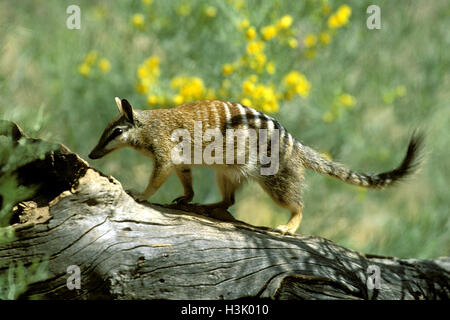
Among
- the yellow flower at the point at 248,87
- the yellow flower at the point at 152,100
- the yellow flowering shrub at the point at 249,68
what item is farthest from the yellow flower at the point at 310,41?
the yellow flower at the point at 152,100

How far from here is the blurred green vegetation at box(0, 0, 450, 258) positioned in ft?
23.0

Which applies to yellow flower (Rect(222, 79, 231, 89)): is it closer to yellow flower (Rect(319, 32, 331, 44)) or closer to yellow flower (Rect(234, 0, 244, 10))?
yellow flower (Rect(234, 0, 244, 10))

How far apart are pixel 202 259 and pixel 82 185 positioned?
1.03m

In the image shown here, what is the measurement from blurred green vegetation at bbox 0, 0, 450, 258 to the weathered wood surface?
2.26 meters

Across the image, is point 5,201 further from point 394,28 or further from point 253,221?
point 394,28

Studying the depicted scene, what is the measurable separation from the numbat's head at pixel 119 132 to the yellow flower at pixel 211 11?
9.00ft

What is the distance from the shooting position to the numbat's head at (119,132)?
499cm

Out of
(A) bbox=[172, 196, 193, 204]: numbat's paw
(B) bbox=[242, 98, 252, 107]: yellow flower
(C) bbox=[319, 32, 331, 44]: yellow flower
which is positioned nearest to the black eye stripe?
(A) bbox=[172, 196, 193, 204]: numbat's paw

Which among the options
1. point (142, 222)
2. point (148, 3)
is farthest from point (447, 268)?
point (148, 3)

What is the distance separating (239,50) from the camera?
703 cm

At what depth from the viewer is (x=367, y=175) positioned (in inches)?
212

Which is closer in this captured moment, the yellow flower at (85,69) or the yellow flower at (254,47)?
the yellow flower at (254,47)

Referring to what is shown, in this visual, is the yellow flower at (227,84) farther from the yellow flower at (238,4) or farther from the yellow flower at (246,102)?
the yellow flower at (238,4)

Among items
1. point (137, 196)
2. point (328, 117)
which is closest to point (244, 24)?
point (328, 117)
